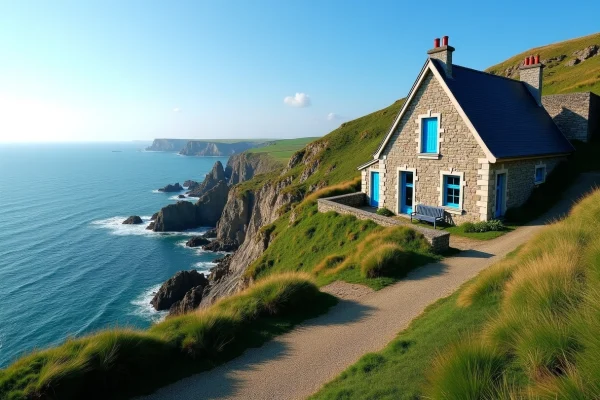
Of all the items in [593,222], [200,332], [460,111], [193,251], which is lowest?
[193,251]

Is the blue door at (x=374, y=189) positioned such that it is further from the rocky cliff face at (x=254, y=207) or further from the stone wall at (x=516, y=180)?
the rocky cliff face at (x=254, y=207)

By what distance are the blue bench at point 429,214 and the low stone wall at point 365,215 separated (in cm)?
160

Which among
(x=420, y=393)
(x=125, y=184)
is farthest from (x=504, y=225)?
(x=125, y=184)

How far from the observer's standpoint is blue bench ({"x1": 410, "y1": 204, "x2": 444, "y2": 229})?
20297 mm

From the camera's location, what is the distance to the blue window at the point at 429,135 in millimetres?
20938

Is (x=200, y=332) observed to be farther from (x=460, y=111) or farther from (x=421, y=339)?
(x=460, y=111)

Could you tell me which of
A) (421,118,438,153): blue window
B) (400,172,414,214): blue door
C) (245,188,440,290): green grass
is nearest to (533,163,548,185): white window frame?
(421,118,438,153): blue window

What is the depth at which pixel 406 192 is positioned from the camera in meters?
23.2

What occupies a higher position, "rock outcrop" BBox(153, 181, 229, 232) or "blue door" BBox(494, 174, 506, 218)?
"blue door" BBox(494, 174, 506, 218)

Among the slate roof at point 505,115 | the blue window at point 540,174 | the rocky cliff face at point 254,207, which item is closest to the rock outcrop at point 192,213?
the rocky cliff face at point 254,207

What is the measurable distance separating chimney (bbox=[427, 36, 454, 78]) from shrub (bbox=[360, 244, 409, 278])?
11.8 m

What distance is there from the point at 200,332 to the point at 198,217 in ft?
250

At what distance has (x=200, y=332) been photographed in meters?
8.70

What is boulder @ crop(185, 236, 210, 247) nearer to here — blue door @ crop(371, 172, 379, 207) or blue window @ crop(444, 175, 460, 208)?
blue door @ crop(371, 172, 379, 207)
